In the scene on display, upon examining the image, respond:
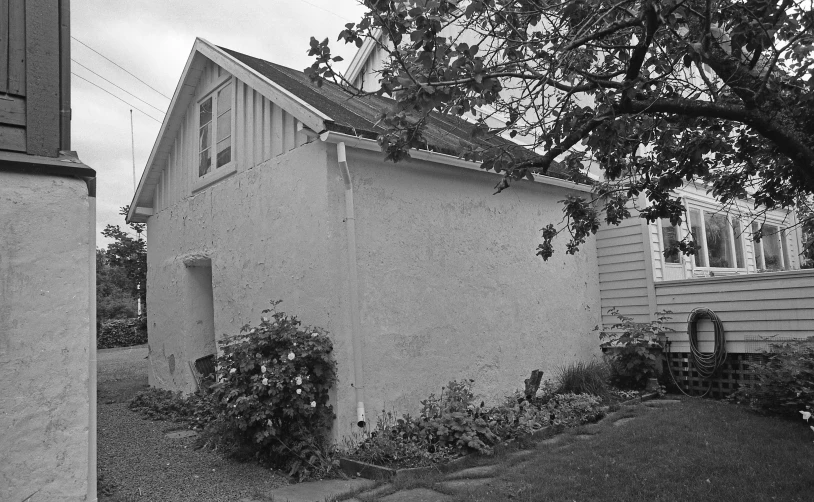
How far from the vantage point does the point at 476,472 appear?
18.4 ft

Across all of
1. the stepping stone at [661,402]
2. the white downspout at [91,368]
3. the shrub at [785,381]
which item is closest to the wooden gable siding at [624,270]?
the stepping stone at [661,402]

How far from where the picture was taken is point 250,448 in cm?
→ 638

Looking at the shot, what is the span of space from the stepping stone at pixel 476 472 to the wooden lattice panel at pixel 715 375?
4542mm

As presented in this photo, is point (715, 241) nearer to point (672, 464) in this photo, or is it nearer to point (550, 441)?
point (550, 441)

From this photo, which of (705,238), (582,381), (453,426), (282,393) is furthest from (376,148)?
(705,238)

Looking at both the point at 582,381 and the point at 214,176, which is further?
the point at 214,176

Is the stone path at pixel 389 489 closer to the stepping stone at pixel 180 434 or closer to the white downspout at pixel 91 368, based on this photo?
the white downspout at pixel 91 368

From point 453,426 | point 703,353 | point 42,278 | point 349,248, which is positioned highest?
point 349,248

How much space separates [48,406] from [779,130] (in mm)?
5210

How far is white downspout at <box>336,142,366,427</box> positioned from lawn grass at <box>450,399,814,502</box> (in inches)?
68.8

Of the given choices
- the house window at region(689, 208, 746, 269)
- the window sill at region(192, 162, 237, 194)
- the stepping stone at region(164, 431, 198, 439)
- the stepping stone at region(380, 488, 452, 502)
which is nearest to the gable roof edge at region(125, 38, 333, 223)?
the window sill at region(192, 162, 237, 194)

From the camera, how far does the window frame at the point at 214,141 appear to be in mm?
8719

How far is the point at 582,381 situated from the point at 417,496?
4478 mm

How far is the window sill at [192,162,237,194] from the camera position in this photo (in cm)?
866
